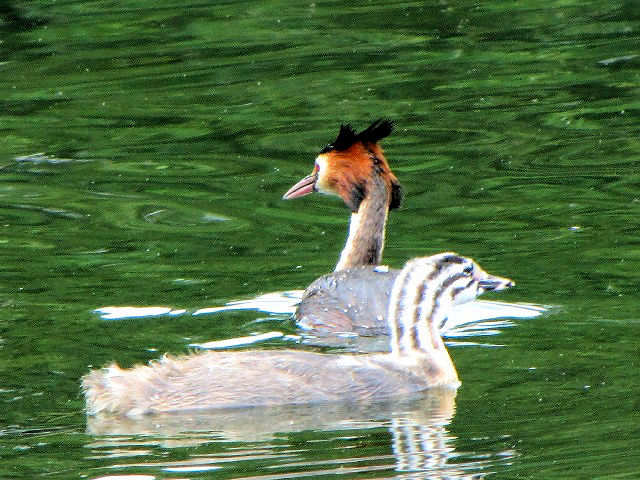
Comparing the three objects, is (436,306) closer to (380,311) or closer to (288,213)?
(380,311)

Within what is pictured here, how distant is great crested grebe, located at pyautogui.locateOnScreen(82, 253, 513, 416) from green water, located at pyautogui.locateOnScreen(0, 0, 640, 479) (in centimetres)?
15

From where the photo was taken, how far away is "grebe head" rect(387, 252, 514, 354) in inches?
356

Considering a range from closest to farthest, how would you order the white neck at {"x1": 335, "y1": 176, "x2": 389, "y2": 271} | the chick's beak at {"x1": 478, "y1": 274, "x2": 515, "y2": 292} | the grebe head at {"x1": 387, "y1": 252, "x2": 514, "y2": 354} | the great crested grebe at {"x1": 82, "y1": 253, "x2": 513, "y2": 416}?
1. the great crested grebe at {"x1": 82, "y1": 253, "x2": 513, "y2": 416}
2. the grebe head at {"x1": 387, "y1": 252, "x2": 514, "y2": 354}
3. the chick's beak at {"x1": 478, "y1": 274, "x2": 515, "y2": 292}
4. the white neck at {"x1": 335, "y1": 176, "x2": 389, "y2": 271}

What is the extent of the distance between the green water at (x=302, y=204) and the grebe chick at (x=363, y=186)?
31 cm

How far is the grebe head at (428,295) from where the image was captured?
903 cm

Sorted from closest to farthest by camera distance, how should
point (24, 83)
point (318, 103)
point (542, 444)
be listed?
point (542, 444)
point (318, 103)
point (24, 83)

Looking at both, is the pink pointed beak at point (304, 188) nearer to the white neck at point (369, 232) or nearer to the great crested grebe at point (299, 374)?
the white neck at point (369, 232)

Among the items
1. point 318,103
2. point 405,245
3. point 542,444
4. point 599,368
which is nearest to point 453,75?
point 318,103

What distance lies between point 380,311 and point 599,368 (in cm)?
171

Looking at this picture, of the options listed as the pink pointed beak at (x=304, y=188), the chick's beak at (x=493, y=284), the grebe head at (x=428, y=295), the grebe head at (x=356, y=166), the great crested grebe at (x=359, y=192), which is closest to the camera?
the grebe head at (x=428, y=295)

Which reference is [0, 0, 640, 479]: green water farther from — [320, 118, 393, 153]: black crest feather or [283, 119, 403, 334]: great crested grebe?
[320, 118, 393, 153]: black crest feather

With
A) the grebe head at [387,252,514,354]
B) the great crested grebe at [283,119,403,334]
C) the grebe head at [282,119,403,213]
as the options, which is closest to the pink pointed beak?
the great crested grebe at [283,119,403,334]

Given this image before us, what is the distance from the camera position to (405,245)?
11.8 meters

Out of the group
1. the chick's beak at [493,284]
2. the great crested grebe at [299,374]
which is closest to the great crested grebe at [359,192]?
the chick's beak at [493,284]
